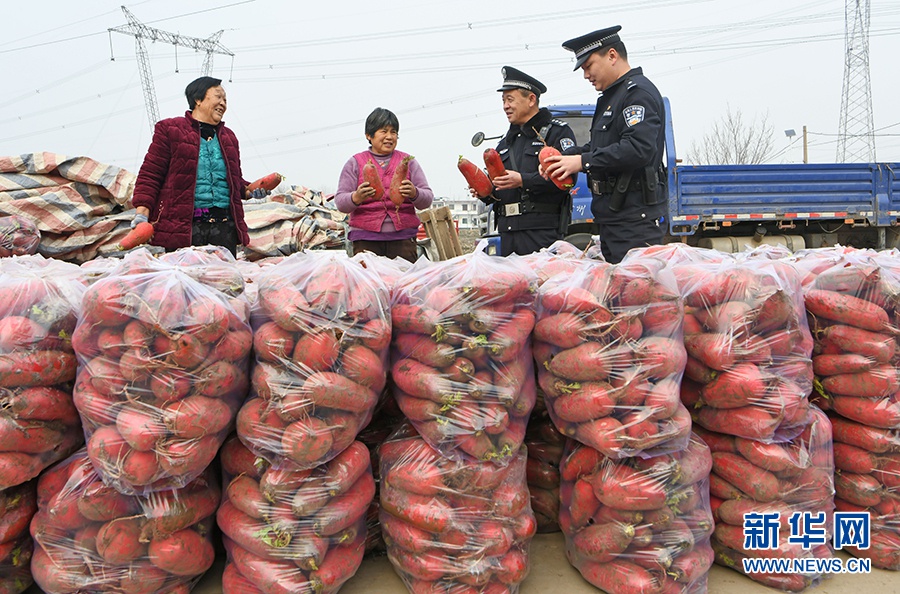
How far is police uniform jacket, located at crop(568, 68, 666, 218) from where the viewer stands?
294 centimetres

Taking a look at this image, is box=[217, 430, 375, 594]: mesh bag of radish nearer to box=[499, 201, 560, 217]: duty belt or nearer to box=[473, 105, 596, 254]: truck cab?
box=[499, 201, 560, 217]: duty belt

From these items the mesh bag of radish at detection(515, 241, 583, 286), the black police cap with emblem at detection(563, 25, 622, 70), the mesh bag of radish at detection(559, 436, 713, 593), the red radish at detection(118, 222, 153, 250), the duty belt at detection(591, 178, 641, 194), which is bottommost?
the mesh bag of radish at detection(559, 436, 713, 593)

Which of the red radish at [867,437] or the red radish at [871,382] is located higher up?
the red radish at [871,382]

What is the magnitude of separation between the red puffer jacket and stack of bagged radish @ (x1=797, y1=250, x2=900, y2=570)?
324 cm

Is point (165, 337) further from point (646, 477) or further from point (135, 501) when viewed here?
point (646, 477)

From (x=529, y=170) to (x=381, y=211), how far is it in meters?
0.95

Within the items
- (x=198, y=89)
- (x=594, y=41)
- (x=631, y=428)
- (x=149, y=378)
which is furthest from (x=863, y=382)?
(x=198, y=89)

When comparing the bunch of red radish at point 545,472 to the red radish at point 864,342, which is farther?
the bunch of red radish at point 545,472

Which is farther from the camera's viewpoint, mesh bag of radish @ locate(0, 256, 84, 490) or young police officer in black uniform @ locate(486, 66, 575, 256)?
young police officer in black uniform @ locate(486, 66, 575, 256)

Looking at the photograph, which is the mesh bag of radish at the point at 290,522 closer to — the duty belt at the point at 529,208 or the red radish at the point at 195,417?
the red radish at the point at 195,417

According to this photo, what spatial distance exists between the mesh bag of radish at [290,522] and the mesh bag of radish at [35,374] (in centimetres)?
53

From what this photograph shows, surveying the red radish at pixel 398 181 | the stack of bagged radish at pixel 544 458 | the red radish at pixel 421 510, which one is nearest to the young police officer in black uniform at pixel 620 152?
the stack of bagged radish at pixel 544 458

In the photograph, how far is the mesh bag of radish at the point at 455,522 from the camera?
1802mm

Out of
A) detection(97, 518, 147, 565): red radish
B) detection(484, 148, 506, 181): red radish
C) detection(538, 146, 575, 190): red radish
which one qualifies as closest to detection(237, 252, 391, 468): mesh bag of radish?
detection(97, 518, 147, 565): red radish
